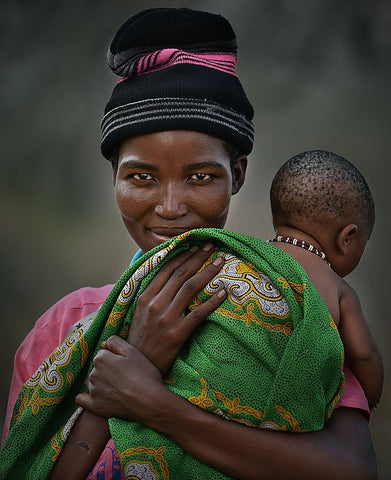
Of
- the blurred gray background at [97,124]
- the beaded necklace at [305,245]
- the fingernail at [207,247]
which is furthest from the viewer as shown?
the blurred gray background at [97,124]

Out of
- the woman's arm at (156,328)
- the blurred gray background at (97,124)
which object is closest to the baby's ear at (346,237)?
the woman's arm at (156,328)

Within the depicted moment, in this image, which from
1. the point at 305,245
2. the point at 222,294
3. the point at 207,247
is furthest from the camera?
the point at 305,245

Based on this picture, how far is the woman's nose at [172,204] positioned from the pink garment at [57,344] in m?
0.39

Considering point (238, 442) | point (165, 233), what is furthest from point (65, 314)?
point (238, 442)

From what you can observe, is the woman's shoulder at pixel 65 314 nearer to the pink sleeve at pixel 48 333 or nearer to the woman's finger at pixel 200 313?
the pink sleeve at pixel 48 333

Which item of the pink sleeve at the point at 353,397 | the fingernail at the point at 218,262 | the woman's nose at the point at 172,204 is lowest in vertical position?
the pink sleeve at the point at 353,397

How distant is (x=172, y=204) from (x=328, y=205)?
397 mm

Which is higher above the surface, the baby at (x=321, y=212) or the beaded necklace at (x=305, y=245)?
the baby at (x=321, y=212)

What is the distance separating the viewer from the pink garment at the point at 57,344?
1341mm

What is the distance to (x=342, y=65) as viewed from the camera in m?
3.17

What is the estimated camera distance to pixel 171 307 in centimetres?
132

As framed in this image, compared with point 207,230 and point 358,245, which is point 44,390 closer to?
point 207,230

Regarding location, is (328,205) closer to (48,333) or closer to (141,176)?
(141,176)

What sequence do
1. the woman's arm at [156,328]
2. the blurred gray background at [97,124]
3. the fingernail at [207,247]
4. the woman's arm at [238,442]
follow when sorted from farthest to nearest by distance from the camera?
the blurred gray background at [97,124]
the fingernail at [207,247]
the woman's arm at [156,328]
the woman's arm at [238,442]
